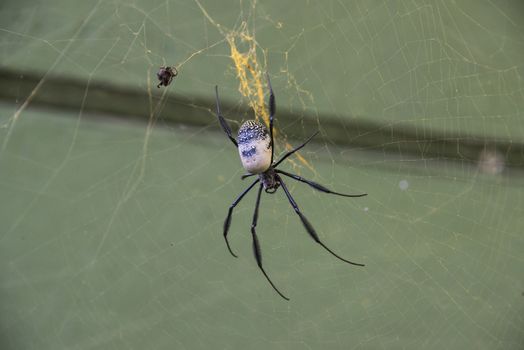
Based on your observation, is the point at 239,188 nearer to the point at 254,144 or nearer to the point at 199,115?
the point at 199,115

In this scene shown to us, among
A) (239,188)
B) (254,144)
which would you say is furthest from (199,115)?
(254,144)

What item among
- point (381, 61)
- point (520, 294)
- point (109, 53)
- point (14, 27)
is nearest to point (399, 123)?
point (381, 61)

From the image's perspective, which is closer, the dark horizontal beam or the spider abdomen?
the spider abdomen

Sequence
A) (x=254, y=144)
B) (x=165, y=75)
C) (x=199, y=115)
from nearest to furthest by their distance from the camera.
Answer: (x=254, y=144), (x=165, y=75), (x=199, y=115)

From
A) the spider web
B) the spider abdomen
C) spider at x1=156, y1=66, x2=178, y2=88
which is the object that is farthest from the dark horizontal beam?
the spider abdomen

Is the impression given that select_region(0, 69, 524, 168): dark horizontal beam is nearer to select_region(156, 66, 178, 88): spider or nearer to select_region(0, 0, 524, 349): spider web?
select_region(0, 0, 524, 349): spider web

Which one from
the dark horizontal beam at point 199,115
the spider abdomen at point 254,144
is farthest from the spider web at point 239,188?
the spider abdomen at point 254,144
